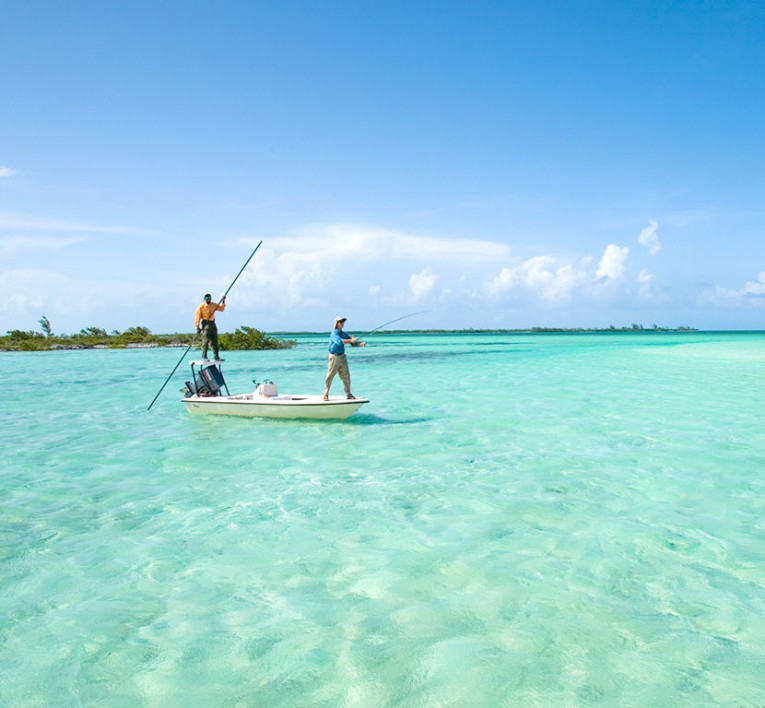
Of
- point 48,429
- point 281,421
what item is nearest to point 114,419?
point 48,429

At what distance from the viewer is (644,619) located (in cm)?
527

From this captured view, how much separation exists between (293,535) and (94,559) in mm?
2264

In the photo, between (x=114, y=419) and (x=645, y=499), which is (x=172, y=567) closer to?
(x=645, y=499)

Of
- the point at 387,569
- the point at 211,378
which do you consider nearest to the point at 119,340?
the point at 211,378

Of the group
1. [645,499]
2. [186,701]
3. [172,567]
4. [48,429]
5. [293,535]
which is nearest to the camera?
[186,701]

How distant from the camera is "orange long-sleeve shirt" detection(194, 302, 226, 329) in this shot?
16516 mm

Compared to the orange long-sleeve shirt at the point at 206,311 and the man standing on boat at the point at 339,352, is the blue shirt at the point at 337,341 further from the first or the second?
the orange long-sleeve shirt at the point at 206,311

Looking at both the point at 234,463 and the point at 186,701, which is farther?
the point at 234,463

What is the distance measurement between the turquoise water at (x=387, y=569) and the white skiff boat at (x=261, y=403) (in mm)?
1327

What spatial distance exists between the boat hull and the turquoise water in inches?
51.3

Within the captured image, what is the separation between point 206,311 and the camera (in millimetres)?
16516

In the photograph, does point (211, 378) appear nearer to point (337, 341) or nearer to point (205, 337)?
point (205, 337)

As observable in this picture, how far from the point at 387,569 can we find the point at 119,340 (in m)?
76.6

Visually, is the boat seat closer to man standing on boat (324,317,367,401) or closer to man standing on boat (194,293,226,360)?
man standing on boat (194,293,226,360)
